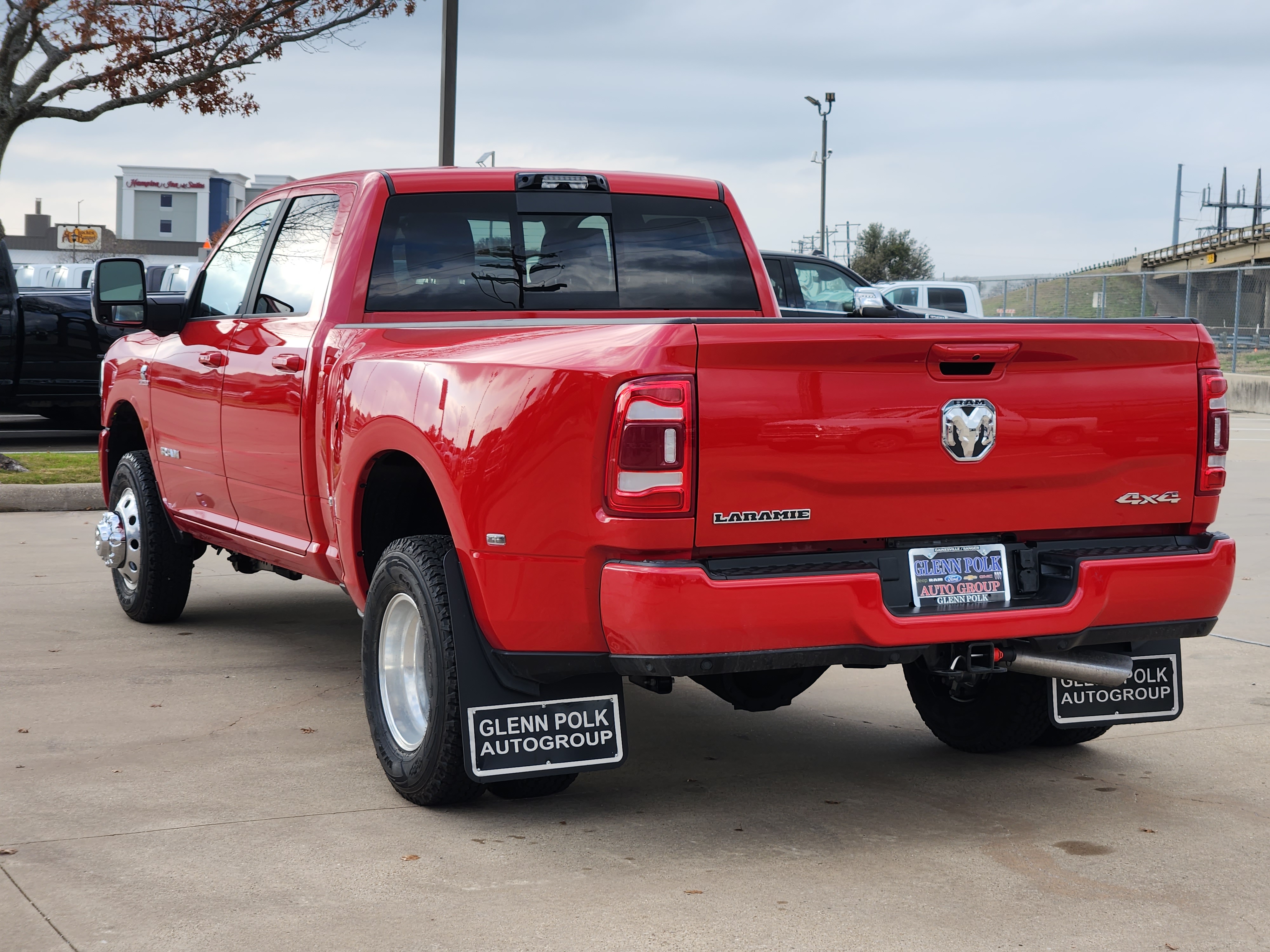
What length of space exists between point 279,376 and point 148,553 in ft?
6.61

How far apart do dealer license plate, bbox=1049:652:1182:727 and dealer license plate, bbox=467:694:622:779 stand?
154 centimetres

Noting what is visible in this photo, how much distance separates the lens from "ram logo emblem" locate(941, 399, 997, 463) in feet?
13.4

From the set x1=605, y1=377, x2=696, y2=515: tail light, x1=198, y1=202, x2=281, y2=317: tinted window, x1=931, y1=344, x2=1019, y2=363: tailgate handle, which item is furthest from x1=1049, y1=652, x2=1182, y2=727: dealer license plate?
x1=198, y1=202, x2=281, y2=317: tinted window

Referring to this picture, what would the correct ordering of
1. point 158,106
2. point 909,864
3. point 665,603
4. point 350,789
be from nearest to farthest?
1. point 665,603
2. point 909,864
3. point 350,789
4. point 158,106

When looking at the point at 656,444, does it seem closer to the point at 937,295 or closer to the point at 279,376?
the point at 279,376

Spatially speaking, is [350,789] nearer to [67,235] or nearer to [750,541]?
[750,541]

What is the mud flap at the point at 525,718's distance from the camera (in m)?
4.23

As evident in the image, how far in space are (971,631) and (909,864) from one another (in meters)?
0.65

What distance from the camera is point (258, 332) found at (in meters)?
5.92

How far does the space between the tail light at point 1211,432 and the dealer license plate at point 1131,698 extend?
2.43 feet

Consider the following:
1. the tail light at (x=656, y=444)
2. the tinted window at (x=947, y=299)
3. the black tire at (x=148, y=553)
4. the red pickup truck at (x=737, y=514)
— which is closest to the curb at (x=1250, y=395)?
the tinted window at (x=947, y=299)

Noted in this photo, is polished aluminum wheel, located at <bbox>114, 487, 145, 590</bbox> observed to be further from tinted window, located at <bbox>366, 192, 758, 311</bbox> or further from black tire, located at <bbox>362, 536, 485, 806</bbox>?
black tire, located at <bbox>362, 536, 485, 806</bbox>

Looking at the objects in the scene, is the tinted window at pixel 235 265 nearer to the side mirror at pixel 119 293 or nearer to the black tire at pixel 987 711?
the side mirror at pixel 119 293

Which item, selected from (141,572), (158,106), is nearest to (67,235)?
(158,106)
